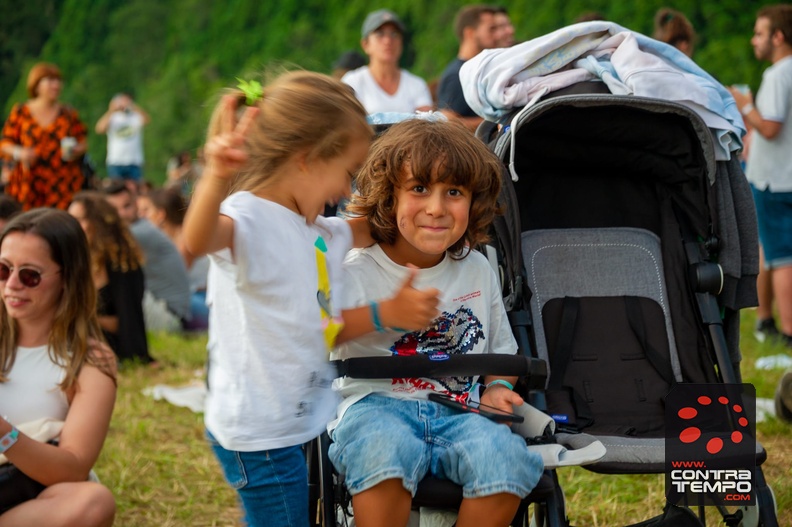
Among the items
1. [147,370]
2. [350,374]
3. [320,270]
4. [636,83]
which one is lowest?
[147,370]

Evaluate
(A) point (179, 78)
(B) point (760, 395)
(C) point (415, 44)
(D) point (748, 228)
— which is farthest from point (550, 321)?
(A) point (179, 78)

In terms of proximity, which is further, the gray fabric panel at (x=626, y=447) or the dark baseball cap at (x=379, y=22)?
the dark baseball cap at (x=379, y=22)

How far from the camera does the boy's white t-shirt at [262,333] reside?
2039 millimetres

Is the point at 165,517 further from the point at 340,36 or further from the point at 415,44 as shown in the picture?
the point at 340,36

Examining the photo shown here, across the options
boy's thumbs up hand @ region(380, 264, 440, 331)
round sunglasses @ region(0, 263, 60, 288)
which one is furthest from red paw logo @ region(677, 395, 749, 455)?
round sunglasses @ region(0, 263, 60, 288)

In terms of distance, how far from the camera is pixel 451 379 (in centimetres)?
261

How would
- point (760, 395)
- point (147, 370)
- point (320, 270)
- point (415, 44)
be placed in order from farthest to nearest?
1. point (415, 44)
2. point (147, 370)
3. point (760, 395)
4. point (320, 270)

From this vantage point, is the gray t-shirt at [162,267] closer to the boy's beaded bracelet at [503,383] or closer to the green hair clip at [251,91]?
the boy's beaded bracelet at [503,383]

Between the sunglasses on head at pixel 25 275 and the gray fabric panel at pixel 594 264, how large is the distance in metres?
1.46

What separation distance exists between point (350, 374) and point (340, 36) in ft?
44.1

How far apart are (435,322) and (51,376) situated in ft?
3.46

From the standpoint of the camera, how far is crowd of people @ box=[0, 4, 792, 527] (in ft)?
6.72

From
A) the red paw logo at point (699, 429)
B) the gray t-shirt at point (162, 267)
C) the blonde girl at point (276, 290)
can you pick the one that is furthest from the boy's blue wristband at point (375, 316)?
the gray t-shirt at point (162, 267)

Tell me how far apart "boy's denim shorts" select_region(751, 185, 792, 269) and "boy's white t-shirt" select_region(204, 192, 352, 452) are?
4338 millimetres
